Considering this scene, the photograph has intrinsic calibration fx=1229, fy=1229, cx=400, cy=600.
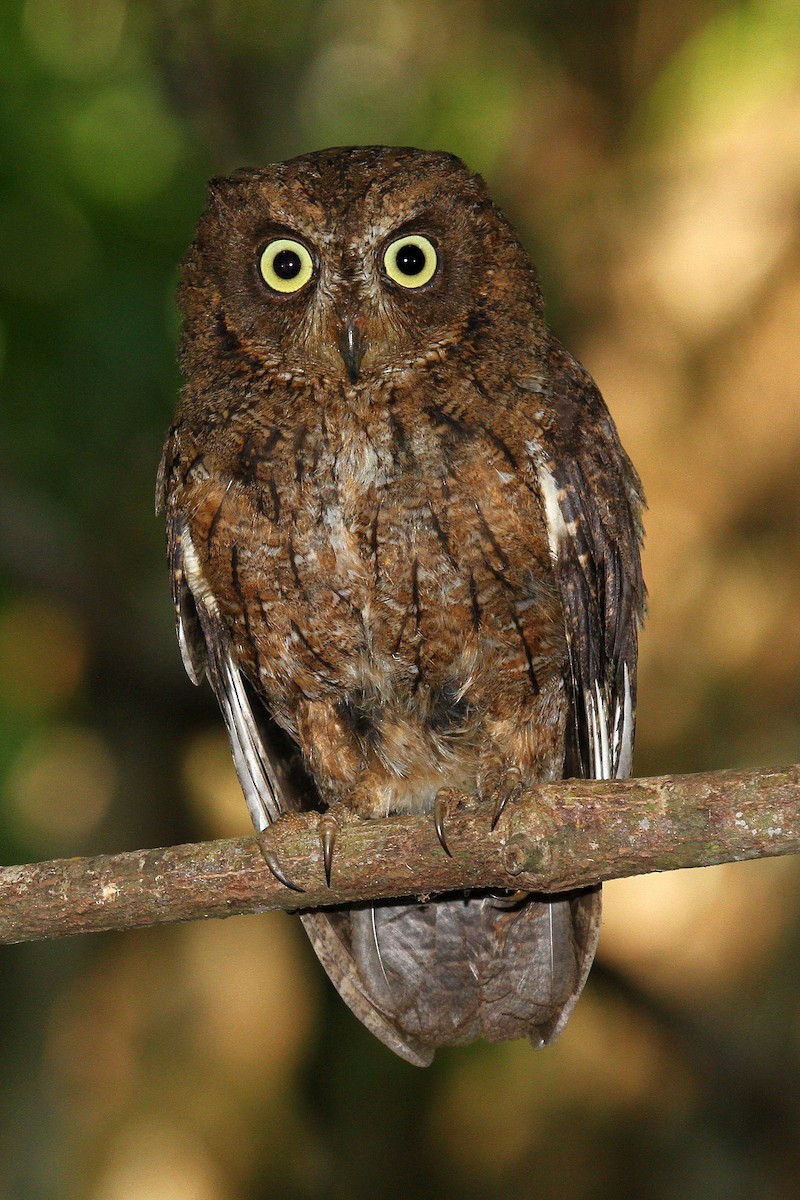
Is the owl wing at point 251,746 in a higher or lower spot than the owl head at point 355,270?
lower

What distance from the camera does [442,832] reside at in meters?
2.62

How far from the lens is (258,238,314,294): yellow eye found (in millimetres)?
3105

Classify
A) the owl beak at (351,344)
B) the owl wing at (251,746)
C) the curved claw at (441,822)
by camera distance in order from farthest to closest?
1. the owl wing at (251,746)
2. the owl beak at (351,344)
3. the curved claw at (441,822)

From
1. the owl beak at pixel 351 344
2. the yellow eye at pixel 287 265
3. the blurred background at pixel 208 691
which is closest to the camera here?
the owl beak at pixel 351 344

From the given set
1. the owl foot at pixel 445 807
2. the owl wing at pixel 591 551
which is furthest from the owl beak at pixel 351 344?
the owl foot at pixel 445 807

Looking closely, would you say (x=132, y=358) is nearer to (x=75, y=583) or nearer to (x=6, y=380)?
(x=6, y=380)

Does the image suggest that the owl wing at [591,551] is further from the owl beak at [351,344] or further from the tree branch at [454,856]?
the tree branch at [454,856]

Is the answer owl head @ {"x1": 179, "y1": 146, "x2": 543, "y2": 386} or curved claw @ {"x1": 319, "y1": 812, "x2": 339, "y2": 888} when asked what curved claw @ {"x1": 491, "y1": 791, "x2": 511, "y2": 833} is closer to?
curved claw @ {"x1": 319, "y1": 812, "x2": 339, "y2": 888}

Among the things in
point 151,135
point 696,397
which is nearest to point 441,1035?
point 696,397

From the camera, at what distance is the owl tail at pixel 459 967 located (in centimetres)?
340

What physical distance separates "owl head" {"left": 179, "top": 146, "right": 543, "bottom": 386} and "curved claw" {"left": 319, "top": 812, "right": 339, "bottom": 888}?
107cm

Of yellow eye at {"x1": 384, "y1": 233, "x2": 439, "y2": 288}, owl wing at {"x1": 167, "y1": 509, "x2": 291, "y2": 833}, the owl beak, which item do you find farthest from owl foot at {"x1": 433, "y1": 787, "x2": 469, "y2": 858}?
yellow eye at {"x1": 384, "y1": 233, "x2": 439, "y2": 288}

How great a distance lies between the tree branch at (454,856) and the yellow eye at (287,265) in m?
1.38

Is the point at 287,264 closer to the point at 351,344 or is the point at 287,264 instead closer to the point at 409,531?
the point at 351,344
